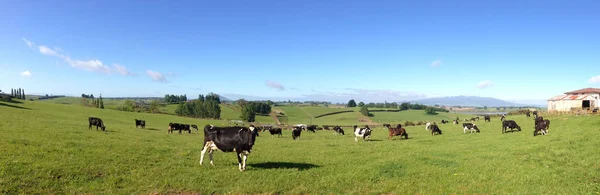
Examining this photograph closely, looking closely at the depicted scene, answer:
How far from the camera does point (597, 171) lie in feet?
39.6

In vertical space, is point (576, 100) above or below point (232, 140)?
above

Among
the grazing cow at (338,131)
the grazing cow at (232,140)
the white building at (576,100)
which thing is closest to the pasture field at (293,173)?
the grazing cow at (232,140)

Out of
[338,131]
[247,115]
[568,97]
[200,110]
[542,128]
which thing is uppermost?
[568,97]

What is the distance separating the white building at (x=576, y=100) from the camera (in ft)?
144

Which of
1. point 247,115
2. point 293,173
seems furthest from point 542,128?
point 247,115

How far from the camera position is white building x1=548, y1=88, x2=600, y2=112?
43812 millimetres

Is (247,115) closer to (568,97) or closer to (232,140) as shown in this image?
(568,97)

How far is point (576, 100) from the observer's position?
4497 centimetres

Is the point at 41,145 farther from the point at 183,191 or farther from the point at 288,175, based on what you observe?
the point at 288,175

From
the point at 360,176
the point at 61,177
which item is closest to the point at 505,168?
the point at 360,176

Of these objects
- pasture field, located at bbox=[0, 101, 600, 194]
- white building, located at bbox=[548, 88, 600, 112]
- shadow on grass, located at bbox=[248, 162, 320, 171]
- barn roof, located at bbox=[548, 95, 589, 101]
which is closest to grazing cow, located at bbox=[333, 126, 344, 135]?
pasture field, located at bbox=[0, 101, 600, 194]

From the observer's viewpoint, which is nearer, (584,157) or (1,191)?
(1,191)

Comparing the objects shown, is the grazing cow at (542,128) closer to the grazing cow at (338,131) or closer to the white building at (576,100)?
the white building at (576,100)

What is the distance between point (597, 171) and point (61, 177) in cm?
2060
